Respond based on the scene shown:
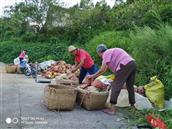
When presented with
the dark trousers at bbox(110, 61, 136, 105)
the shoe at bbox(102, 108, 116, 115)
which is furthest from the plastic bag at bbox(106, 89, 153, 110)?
the dark trousers at bbox(110, 61, 136, 105)

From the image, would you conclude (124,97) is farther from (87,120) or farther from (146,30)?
(146,30)

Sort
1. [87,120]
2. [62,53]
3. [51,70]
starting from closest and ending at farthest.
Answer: [87,120] → [51,70] → [62,53]

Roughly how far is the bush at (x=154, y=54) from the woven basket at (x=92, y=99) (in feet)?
5.79

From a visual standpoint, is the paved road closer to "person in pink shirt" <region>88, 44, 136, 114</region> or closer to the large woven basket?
the large woven basket

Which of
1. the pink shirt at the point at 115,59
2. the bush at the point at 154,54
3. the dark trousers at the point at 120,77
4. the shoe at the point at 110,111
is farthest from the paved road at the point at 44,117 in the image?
the bush at the point at 154,54

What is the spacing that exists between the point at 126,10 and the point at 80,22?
3930 mm

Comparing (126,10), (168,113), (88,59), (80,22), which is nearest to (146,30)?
(88,59)

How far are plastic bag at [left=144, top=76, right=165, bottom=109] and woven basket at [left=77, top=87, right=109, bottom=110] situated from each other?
1194 mm

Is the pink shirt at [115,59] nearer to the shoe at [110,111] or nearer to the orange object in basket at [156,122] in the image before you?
the shoe at [110,111]

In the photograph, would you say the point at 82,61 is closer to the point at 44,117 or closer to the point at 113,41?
the point at 44,117

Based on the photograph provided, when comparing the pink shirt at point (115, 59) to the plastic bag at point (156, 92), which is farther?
the plastic bag at point (156, 92)

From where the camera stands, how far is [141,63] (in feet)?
38.1

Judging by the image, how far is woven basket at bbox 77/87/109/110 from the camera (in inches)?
370

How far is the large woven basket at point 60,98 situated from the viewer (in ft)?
30.1
